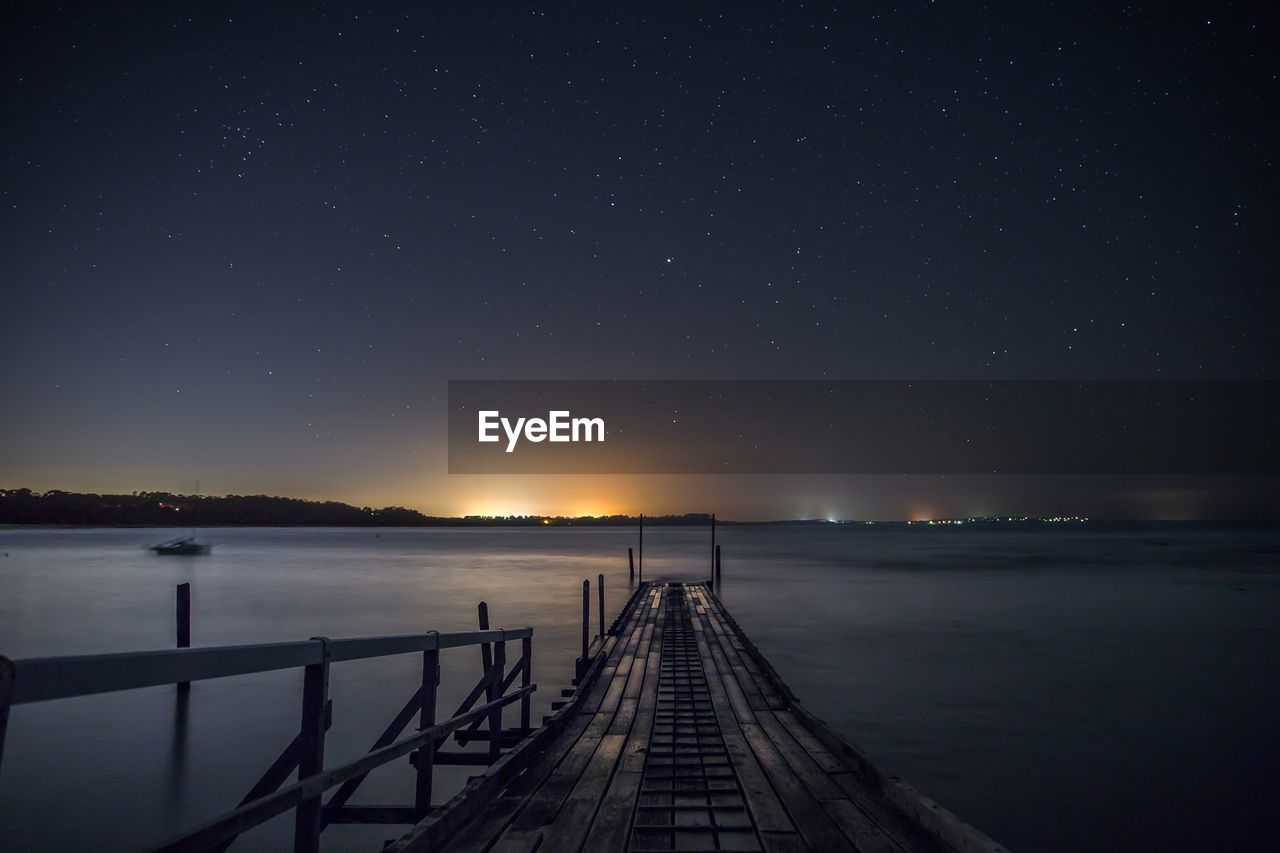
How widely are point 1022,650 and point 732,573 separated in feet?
110

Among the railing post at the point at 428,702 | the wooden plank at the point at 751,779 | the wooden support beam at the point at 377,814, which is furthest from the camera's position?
the wooden support beam at the point at 377,814

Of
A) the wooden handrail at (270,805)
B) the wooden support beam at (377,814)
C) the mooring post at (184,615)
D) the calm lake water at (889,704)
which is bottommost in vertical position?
the calm lake water at (889,704)

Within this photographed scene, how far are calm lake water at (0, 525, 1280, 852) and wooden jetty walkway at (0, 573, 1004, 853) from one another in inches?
162

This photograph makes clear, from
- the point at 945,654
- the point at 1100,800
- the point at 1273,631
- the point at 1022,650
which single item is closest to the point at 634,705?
the point at 1100,800

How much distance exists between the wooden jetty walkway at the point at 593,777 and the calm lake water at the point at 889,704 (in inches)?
162

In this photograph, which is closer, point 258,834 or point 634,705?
point 634,705

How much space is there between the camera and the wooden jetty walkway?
280 centimetres

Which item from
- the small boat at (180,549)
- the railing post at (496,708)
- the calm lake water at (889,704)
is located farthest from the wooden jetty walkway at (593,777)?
the small boat at (180,549)

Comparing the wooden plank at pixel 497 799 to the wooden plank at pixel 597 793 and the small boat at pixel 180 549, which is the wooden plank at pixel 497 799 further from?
the small boat at pixel 180 549

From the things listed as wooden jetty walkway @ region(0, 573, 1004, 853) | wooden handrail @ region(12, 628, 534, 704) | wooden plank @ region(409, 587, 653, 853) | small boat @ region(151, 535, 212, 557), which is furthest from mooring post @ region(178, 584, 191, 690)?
small boat @ region(151, 535, 212, 557)

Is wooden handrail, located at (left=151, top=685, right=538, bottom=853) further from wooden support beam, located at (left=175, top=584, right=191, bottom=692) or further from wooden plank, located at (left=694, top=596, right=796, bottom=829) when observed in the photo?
wooden support beam, located at (left=175, top=584, right=191, bottom=692)

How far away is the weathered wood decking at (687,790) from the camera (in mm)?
4324

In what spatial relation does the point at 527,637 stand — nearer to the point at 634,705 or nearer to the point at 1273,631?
the point at 634,705

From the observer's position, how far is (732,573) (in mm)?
55594
